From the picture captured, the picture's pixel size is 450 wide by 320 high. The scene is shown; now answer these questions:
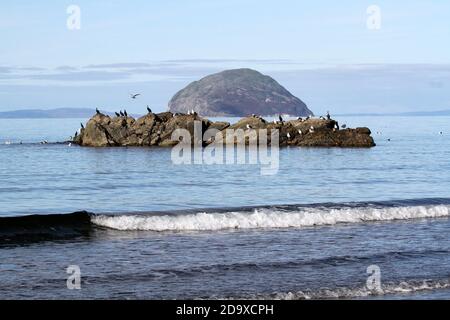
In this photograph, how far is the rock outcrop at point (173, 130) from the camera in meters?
105

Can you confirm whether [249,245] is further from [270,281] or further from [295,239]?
[270,281]

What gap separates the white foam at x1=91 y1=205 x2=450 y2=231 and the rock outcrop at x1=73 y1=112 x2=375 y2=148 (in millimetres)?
68329

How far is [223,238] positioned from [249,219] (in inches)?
167

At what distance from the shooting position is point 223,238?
96.3ft

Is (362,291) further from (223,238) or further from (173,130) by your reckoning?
(173,130)

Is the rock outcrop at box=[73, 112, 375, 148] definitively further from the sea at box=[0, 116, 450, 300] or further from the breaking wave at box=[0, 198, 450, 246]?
the breaking wave at box=[0, 198, 450, 246]

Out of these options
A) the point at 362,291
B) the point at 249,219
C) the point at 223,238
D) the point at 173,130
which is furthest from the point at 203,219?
the point at 173,130

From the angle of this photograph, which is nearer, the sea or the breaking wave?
the sea

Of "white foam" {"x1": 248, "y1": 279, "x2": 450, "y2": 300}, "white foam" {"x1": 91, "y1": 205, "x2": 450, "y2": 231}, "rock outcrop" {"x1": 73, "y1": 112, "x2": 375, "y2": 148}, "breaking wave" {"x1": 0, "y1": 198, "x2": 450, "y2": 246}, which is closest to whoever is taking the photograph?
"white foam" {"x1": 248, "y1": 279, "x2": 450, "y2": 300}

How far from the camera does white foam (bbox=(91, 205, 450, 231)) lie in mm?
32438

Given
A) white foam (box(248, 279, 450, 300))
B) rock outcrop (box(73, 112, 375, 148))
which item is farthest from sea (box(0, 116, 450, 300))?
rock outcrop (box(73, 112, 375, 148))

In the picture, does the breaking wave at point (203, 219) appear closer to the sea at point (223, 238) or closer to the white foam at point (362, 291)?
the sea at point (223, 238)

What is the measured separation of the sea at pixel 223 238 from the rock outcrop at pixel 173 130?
42588mm
